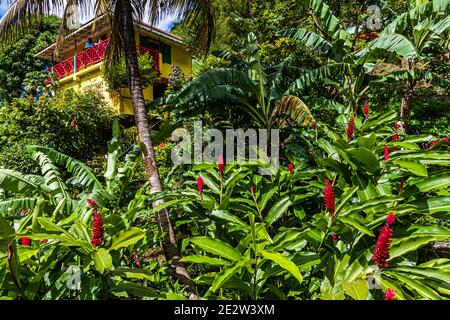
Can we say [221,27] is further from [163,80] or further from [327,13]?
[327,13]

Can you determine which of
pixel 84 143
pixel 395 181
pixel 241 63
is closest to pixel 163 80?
pixel 84 143

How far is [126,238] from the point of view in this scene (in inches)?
95.7

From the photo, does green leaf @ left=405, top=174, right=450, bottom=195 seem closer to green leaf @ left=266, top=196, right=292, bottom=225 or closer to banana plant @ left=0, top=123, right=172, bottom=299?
green leaf @ left=266, top=196, right=292, bottom=225

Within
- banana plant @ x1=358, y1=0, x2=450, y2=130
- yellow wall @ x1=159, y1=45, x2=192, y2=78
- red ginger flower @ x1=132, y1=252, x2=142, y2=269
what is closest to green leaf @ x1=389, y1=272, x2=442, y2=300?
red ginger flower @ x1=132, y1=252, x2=142, y2=269

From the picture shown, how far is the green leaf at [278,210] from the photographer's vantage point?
122 inches

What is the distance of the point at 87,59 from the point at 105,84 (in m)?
2.51

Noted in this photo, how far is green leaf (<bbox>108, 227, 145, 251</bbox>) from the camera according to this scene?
2.40 meters

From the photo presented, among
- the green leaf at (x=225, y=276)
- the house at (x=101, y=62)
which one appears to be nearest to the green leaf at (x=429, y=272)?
the green leaf at (x=225, y=276)

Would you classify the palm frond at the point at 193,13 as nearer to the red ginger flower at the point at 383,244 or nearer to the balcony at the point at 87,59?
the red ginger flower at the point at 383,244

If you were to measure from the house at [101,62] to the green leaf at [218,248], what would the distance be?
45.7ft

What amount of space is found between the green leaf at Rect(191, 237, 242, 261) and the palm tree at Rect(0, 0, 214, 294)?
1663mm

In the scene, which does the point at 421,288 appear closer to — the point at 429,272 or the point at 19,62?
the point at 429,272

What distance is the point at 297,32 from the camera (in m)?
7.43
